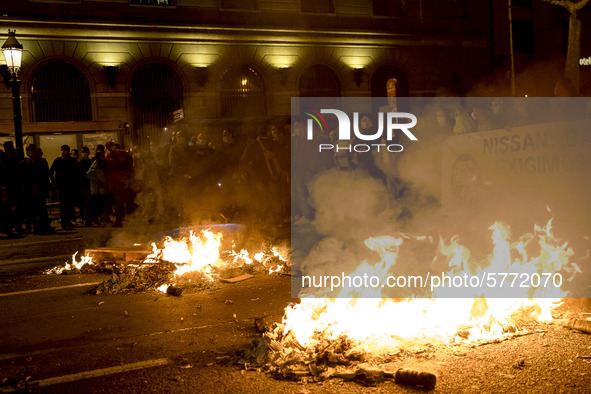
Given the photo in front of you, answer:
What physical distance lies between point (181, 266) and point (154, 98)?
16216 millimetres

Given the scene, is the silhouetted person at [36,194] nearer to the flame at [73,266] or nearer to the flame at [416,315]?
the flame at [73,266]

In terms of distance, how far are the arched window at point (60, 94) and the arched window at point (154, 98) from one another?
1.84 metres

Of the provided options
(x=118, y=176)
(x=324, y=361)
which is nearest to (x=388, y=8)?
(x=118, y=176)

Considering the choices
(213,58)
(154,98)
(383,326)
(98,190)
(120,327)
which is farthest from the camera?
(213,58)

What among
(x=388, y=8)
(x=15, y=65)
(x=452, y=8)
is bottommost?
(x=15, y=65)

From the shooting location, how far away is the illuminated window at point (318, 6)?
989 inches

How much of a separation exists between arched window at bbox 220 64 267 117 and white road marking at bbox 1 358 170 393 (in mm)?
20033

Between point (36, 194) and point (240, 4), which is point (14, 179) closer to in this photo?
point (36, 194)

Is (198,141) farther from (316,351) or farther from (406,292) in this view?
(316,351)

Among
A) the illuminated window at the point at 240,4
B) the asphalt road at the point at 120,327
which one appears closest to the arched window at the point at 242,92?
the illuminated window at the point at 240,4

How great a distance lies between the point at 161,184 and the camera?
1388cm

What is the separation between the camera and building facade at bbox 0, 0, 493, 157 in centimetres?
2042

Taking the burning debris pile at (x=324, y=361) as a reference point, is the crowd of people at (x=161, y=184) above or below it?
above

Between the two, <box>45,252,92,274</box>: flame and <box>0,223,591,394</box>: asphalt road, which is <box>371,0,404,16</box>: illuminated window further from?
<box>0,223,591,394</box>: asphalt road
